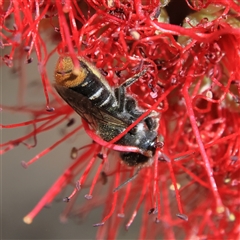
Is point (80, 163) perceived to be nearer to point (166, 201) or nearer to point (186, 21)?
point (166, 201)

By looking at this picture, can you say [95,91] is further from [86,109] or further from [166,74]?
[166,74]

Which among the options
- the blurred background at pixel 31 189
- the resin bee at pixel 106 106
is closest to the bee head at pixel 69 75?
the resin bee at pixel 106 106

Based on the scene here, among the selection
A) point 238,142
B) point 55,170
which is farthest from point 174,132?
point 55,170

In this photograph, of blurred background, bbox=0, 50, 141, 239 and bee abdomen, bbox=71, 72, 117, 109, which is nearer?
bee abdomen, bbox=71, 72, 117, 109

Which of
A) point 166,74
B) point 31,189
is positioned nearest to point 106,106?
point 166,74

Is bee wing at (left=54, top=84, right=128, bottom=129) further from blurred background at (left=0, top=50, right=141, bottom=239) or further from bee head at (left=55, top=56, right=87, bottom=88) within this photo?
blurred background at (left=0, top=50, right=141, bottom=239)

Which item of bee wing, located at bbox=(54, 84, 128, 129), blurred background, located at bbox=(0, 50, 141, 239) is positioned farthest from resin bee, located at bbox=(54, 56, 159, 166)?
blurred background, located at bbox=(0, 50, 141, 239)
